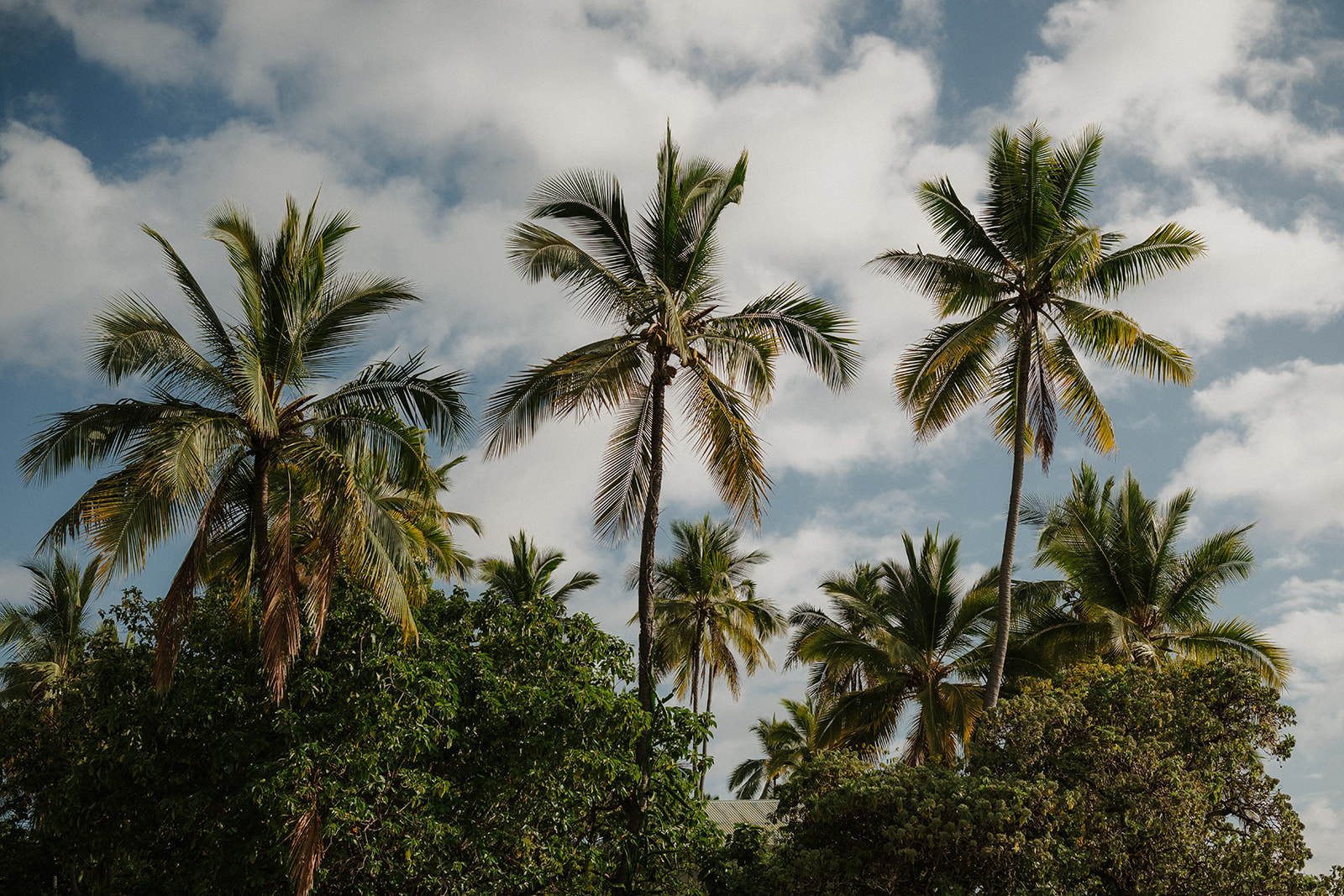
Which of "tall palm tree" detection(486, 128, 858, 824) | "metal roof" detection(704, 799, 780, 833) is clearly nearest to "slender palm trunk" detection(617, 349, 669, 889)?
"tall palm tree" detection(486, 128, 858, 824)

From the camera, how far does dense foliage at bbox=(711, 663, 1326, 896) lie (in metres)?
11.6

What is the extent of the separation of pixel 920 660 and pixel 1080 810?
32.0ft

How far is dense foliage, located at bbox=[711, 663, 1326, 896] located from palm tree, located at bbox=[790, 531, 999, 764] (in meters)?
8.14

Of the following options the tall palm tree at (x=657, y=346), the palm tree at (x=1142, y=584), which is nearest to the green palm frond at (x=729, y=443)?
the tall palm tree at (x=657, y=346)

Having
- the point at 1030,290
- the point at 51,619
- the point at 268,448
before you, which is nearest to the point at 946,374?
the point at 1030,290

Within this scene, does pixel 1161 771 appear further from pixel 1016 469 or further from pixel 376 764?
pixel 376 764

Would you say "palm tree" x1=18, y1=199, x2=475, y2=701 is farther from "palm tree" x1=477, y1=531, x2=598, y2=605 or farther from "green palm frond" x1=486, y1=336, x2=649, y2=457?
"palm tree" x1=477, y1=531, x2=598, y2=605

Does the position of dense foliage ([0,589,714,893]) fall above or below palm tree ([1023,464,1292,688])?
below

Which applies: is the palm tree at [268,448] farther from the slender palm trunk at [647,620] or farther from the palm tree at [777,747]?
the palm tree at [777,747]

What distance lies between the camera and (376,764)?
1103cm

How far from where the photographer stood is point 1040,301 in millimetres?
16578

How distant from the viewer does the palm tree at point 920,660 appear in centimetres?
2166

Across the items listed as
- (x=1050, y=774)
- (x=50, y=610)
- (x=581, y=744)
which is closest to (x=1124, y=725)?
(x=1050, y=774)

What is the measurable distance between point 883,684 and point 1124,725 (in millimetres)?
9454
